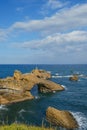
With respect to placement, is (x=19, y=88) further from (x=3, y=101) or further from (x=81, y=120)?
(x=81, y=120)

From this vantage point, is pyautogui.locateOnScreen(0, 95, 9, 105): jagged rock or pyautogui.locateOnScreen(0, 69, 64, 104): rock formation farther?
pyautogui.locateOnScreen(0, 69, 64, 104): rock formation

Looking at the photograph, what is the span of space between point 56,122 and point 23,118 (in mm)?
7127

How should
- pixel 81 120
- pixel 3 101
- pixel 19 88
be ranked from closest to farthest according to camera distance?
pixel 81 120 → pixel 3 101 → pixel 19 88

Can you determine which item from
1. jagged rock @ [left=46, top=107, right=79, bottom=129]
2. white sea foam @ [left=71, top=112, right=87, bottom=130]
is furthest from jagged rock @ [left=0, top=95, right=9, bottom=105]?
jagged rock @ [left=46, top=107, right=79, bottom=129]

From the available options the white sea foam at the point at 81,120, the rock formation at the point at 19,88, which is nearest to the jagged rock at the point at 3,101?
the rock formation at the point at 19,88

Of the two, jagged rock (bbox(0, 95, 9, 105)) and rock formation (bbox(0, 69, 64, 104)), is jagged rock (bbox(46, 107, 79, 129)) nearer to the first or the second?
jagged rock (bbox(0, 95, 9, 105))

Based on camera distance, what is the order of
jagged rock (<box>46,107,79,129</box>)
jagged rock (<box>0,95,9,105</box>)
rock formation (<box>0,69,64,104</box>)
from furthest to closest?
1. rock formation (<box>0,69,64,104</box>)
2. jagged rock (<box>0,95,9,105</box>)
3. jagged rock (<box>46,107,79,129</box>)

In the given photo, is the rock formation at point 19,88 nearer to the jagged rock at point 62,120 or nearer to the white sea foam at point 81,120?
the white sea foam at point 81,120

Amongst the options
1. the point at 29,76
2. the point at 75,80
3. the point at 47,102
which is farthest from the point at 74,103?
the point at 75,80

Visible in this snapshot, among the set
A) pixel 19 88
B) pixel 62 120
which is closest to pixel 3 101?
pixel 19 88

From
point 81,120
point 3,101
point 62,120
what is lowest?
point 81,120

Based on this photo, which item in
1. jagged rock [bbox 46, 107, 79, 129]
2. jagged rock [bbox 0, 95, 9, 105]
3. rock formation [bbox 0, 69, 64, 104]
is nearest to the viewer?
jagged rock [bbox 46, 107, 79, 129]

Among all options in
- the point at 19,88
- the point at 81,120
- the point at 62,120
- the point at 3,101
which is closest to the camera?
the point at 62,120

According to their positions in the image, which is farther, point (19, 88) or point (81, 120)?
point (19, 88)
